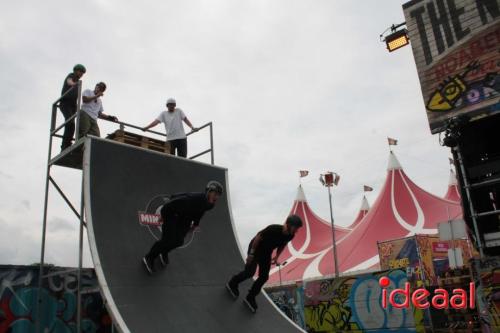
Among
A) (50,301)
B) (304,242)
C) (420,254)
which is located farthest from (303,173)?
(50,301)

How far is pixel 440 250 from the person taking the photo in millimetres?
20219

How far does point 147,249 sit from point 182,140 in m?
3.32

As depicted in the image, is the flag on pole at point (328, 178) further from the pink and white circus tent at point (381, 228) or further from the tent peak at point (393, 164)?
the tent peak at point (393, 164)

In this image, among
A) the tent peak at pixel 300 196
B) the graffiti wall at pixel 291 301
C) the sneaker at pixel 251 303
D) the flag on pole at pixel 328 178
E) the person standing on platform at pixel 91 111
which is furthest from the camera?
the tent peak at pixel 300 196

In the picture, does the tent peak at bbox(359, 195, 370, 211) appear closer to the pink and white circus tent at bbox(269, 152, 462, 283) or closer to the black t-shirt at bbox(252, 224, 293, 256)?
the pink and white circus tent at bbox(269, 152, 462, 283)

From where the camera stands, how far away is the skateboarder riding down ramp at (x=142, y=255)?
5871mm

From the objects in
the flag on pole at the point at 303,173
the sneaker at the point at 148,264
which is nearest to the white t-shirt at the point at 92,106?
the sneaker at the point at 148,264

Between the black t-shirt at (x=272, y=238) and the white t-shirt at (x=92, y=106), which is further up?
the white t-shirt at (x=92, y=106)

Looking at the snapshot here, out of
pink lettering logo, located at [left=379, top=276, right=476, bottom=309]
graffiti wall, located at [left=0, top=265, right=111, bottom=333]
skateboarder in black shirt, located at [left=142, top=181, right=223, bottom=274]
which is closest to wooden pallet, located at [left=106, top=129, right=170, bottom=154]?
skateboarder in black shirt, located at [left=142, top=181, right=223, bottom=274]

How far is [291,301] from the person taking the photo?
635 inches

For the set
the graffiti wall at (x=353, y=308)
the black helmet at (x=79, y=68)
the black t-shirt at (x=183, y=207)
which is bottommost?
the graffiti wall at (x=353, y=308)

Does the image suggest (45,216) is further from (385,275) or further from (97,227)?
(385,275)

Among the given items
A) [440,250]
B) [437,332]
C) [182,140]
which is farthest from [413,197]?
[182,140]

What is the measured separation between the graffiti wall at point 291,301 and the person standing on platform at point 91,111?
9.96m
